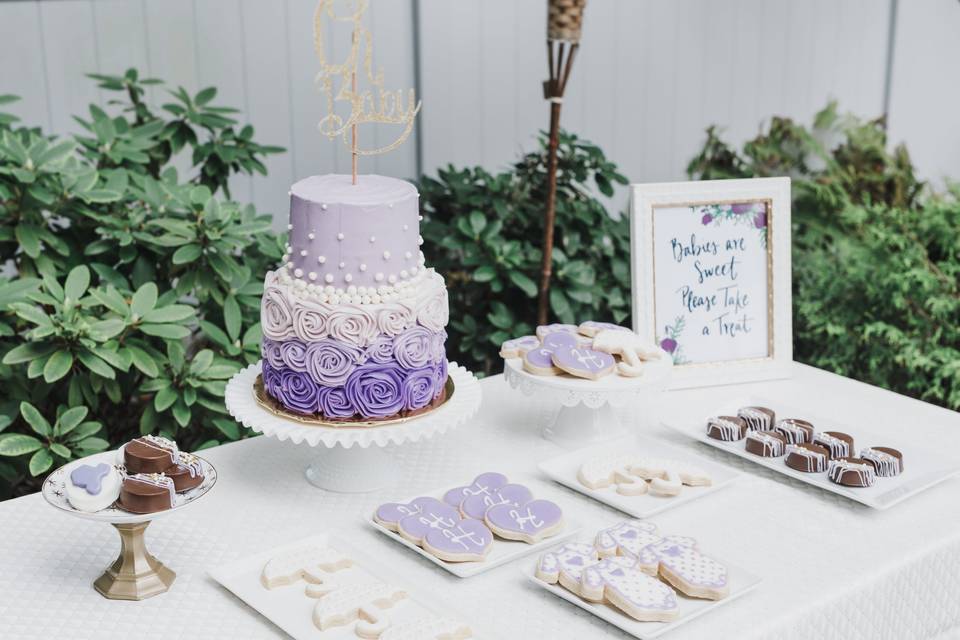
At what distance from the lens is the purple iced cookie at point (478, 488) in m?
1.34

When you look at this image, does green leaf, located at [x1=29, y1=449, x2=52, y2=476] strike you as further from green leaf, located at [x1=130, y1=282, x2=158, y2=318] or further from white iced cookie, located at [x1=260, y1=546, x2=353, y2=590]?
white iced cookie, located at [x1=260, y1=546, x2=353, y2=590]

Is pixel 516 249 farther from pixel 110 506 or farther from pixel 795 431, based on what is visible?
pixel 110 506

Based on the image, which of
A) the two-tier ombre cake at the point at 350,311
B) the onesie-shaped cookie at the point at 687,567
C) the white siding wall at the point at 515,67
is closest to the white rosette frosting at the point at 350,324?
the two-tier ombre cake at the point at 350,311

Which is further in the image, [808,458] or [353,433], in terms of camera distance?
[808,458]

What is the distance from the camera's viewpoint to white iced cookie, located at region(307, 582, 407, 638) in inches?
42.2

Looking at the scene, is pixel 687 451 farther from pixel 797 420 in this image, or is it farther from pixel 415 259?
pixel 415 259

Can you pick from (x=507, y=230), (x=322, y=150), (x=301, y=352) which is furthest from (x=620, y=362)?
(x=322, y=150)

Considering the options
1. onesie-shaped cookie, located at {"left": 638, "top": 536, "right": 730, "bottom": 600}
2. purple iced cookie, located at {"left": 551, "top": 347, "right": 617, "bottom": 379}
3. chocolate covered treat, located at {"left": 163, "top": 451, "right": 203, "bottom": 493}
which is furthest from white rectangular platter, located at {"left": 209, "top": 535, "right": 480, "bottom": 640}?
purple iced cookie, located at {"left": 551, "top": 347, "right": 617, "bottom": 379}

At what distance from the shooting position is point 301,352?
52.0 inches

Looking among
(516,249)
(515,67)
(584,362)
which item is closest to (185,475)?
(584,362)

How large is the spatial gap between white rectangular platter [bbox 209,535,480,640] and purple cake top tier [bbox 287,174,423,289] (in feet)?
1.12

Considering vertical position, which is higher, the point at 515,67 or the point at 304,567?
the point at 515,67

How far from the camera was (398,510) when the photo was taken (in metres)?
1.30

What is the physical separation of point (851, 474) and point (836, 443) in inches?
3.4
